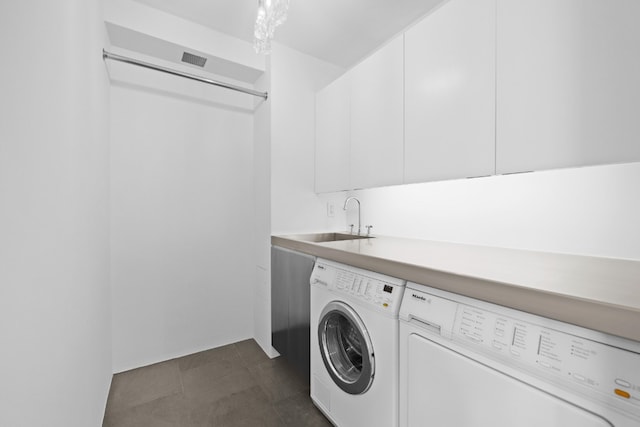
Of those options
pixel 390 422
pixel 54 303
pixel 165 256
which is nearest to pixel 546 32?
pixel 390 422

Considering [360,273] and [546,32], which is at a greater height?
[546,32]

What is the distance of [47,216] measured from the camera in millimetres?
800

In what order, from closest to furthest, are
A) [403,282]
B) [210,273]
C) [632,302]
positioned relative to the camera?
[632,302] → [403,282] → [210,273]

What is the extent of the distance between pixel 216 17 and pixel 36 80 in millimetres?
1719

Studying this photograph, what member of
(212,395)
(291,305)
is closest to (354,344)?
(291,305)

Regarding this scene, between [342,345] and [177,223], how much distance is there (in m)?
1.69

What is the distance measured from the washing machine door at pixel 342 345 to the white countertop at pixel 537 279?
0.28 m

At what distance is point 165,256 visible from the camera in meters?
2.24

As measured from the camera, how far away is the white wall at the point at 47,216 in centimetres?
60

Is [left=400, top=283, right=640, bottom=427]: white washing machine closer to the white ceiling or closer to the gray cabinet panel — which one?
the gray cabinet panel

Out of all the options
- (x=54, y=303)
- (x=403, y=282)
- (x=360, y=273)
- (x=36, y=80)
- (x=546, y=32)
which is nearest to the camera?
(x=36, y=80)

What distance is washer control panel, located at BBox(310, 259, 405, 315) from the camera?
3.86 ft

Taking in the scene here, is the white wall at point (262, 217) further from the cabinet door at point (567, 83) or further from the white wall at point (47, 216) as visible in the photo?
the cabinet door at point (567, 83)

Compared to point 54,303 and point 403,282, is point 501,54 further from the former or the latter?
point 54,303
